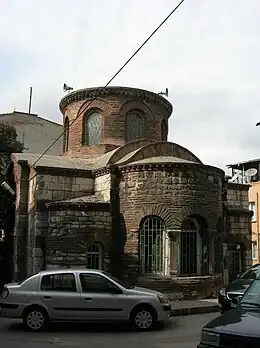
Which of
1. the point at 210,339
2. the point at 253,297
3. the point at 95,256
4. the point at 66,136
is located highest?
the point at 66,136

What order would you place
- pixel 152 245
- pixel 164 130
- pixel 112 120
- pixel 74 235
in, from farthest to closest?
pixel 164 130, pixel 112 120, pixel 74 235, pixel 152 245

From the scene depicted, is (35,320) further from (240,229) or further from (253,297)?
(240,229)

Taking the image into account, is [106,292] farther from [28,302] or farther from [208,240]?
[208,240]

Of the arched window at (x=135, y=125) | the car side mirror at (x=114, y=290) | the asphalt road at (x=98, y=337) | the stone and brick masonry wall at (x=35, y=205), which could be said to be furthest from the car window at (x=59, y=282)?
the arched window at (x=135, y=125)

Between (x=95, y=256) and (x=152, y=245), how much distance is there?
222cm

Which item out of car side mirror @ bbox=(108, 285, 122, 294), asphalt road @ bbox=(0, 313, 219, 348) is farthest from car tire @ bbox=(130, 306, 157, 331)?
car side mirror @ bbox=(108, 285, 122, 294)

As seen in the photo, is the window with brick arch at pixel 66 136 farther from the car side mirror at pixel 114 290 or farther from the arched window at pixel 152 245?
the car side mirror at pixel 114 290

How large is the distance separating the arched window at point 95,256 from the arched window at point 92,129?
287 inches

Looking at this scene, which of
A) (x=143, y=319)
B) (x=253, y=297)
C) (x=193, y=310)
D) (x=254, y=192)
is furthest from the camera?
(x=254, y=192)

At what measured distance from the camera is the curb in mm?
13812

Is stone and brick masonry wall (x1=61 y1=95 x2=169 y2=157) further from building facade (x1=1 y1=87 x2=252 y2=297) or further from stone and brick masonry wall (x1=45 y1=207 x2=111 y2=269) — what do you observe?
stone and brick masonry wall (x1=45 y1=207 x2=111 y2=269)

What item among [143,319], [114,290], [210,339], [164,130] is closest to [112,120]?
[164,130]

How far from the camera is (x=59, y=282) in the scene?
36.4ft

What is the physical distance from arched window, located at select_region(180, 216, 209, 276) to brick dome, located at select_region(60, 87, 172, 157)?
277 inches
